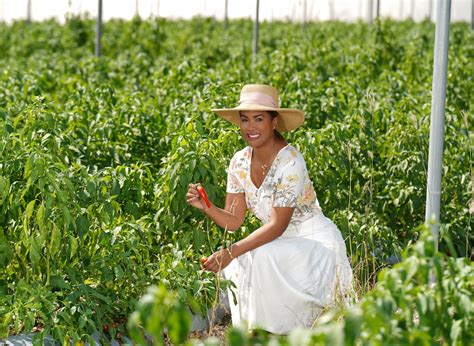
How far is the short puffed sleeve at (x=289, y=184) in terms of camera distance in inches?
146

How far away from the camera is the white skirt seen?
363cm

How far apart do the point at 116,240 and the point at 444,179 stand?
1.87 metres

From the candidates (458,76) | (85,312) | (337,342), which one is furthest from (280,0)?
(337,342)

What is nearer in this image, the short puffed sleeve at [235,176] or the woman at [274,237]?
the woman at [274,237]

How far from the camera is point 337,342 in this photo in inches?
68.9

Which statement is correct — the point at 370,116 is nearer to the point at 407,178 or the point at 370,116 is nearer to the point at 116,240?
the point at 407,178

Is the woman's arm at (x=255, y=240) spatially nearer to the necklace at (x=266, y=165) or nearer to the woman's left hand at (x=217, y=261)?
the woman's left hand at (x=217, y=261)

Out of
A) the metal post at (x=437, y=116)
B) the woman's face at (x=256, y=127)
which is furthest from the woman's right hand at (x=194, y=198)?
the metal post at (x=437, y=116)

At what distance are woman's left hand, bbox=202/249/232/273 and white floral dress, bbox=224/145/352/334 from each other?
75 millimetres

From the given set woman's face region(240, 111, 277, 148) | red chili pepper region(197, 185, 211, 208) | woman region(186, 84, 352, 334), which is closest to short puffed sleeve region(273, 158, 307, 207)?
woman region(186, 84, 352, 334)

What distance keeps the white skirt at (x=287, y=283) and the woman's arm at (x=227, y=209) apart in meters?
0.18

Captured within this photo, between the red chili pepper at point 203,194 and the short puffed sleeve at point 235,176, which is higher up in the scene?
the short puffed sleeve at point 235,176

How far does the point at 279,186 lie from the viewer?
372 cm

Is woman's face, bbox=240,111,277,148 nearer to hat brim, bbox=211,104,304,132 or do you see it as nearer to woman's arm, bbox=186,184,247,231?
Result: hat brim, bbox=211,104,304,132
